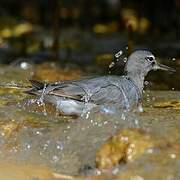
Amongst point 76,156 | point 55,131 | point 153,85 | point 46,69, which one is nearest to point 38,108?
point 55,131

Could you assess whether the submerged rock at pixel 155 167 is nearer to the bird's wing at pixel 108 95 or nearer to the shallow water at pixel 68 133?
the shallow water at pixel 68 133

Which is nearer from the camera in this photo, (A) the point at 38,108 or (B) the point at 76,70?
(A) the point at 38,108

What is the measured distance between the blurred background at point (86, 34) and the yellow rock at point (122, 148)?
15.7 ft

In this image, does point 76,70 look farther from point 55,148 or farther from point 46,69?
point 55,148

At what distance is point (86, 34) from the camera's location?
58.9ft

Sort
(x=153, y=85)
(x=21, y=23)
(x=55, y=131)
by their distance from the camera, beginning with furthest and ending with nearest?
(x=21, y=23), (x=153, y=85), (x=55, y=131)

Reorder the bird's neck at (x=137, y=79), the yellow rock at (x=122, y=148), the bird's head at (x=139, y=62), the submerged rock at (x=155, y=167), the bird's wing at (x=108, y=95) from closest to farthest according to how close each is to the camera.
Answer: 1. the submerged rock at (x=155, y=167)
2. the yellow rock at (x=122, y=148)
3. the bird's wing at (x=108, y=95)
4. the bird's neck at (x=137, y=79)
5. the bird's head at (x=139, y=62)

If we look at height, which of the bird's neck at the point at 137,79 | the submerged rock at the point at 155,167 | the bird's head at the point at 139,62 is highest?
the bird's head at the point at 139,62

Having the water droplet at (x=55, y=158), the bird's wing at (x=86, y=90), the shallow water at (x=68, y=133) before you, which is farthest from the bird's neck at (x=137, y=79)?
the water droplet at (x=55, y=158)

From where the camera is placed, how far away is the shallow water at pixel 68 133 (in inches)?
253

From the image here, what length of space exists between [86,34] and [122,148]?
1201 cm

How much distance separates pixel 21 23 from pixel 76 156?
11.9 m

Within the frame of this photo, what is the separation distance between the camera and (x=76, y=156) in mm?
6668

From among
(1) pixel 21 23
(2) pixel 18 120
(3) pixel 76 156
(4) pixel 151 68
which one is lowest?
(3) pixel 76 156
